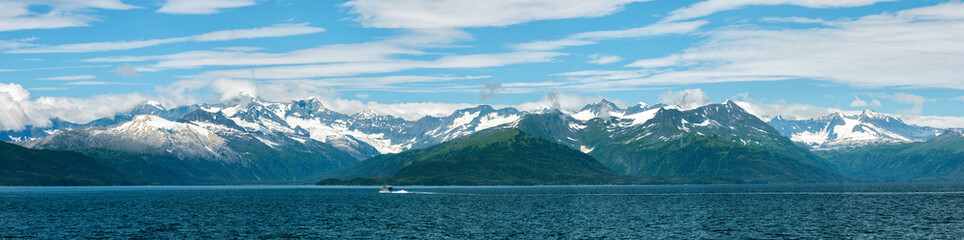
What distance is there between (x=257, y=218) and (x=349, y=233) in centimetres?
5029

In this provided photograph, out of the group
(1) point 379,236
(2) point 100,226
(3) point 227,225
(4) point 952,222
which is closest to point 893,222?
(4) point 952,222

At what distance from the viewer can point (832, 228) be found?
481 feet

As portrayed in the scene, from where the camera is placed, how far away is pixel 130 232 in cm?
14525

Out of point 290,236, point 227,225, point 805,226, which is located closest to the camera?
point 290,236

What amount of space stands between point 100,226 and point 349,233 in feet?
173

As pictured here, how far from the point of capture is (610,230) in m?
147

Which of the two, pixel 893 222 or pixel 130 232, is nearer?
pixel 130 232

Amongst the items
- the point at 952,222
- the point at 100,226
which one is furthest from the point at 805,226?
the point at 100,226

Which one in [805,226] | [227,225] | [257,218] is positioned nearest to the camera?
[805,226]

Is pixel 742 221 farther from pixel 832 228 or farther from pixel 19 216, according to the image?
pixel 19 216

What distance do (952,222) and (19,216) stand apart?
7957 inches

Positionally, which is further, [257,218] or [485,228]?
[257,218]

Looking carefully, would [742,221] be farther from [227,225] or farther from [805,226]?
[227,225]

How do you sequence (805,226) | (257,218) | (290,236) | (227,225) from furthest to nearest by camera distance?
1. (257,218)
2. (227,225)
3. (805,226)
4. (290,236)
